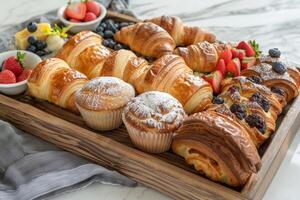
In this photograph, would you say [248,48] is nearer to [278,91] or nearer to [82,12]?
[278,91]

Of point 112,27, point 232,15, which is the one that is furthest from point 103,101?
point 232,15

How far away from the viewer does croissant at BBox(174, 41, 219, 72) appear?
1.41 meters

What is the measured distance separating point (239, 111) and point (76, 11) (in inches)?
29.2

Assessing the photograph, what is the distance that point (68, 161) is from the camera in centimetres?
119

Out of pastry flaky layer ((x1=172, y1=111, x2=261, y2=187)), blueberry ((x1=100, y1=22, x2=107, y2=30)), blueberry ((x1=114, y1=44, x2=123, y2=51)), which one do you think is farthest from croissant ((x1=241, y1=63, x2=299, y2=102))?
blueberry ((x1=100, y1=22, x2=107, y2=30))

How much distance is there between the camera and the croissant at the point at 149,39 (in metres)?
1.47

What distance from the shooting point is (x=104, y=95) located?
121cm

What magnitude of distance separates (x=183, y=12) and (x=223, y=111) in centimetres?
84

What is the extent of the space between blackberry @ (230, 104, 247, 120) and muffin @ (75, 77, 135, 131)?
0.83 ft

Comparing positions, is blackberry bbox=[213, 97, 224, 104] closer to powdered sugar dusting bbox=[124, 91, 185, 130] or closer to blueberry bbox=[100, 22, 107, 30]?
powdered sugar dusting bbox=[124, 91, 185, 130]

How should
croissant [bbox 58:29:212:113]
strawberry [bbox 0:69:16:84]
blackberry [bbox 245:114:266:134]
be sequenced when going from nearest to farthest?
blackberry [bbox 245:114:266:134] → croissant [bbox 58:29:212:113] → strawberry [bbox 0:69:16:84]

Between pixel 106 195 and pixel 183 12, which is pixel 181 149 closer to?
pixel 106 195

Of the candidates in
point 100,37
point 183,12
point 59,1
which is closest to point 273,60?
point 100,37

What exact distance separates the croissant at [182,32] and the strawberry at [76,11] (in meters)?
0.26
